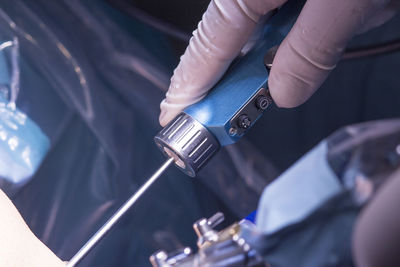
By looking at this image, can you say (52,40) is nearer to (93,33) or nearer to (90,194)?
(93,33)

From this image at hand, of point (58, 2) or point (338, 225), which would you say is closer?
point (338, 225)

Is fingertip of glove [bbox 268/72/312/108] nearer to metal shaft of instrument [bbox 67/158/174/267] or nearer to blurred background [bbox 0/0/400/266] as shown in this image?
metal shaft of instrument [bbox 67/158/174/267]

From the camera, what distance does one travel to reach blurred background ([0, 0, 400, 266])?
38.4 inches

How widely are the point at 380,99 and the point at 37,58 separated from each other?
996 millimetres

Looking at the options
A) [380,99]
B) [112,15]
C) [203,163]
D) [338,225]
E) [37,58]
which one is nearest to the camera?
[338,225]

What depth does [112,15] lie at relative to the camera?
3.69 feet

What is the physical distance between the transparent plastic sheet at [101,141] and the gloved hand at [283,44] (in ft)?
0.84

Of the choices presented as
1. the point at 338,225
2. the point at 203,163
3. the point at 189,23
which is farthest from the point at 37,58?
the point at 338,225

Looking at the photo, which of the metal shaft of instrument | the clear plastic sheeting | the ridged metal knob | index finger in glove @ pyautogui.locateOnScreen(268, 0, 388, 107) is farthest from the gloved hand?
the clear plastic sheeting

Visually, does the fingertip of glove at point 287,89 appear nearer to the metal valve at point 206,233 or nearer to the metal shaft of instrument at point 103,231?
the metal shaft of instrument at point 103,231

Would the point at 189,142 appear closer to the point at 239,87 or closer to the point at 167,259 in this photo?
the point at 239,87

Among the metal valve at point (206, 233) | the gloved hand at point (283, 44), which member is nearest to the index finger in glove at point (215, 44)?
the gloved hand at point (283, 44)

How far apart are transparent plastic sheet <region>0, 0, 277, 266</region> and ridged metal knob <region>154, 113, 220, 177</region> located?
355 mm

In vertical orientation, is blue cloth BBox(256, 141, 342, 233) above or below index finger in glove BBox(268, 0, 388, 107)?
above
